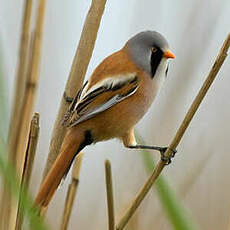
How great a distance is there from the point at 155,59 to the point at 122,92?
141mm

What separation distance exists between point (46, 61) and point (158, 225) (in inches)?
24.4

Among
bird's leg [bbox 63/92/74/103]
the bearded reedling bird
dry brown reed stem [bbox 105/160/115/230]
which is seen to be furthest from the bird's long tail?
dry brown reed stem [bbox 105/160/115/230]

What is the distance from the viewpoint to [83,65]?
1.07 metres

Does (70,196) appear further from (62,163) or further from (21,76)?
(21,76)

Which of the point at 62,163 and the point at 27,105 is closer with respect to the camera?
the point at 27,105

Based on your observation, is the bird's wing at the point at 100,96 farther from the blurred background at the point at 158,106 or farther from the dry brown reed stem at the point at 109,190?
the dry brown reed stem at the point at 109,190

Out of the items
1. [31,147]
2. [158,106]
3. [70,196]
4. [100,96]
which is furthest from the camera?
[158,106]

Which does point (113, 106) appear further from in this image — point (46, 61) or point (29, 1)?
point (29, 1)

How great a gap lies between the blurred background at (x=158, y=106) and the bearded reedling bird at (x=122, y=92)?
0.24ft

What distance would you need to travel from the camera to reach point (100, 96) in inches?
52.9

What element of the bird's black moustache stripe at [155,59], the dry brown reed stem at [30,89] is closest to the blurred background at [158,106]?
the bird's black moustache stripe at [155,59]

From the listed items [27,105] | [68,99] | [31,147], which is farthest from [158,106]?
[31,147]

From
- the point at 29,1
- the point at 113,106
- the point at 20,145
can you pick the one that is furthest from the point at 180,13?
the point at 20,145

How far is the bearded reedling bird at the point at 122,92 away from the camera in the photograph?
1300 millimetres
